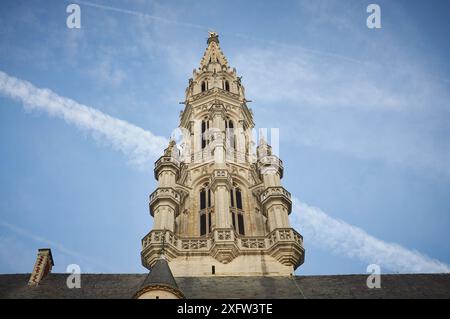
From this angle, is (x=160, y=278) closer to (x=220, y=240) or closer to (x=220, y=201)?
(x=220, y=240)

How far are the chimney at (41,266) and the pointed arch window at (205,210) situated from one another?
961 centimetres

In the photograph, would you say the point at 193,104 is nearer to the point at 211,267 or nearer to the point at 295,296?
the point at 211,267

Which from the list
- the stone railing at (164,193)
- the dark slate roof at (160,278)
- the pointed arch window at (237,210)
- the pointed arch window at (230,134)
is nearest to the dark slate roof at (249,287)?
the dark slate roof at (160,278)

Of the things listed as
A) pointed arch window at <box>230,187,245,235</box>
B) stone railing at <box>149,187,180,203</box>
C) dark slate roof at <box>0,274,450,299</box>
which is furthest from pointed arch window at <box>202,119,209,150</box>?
dark slate roof at <box>0,274,450,299</box>

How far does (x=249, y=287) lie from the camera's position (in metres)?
25.5

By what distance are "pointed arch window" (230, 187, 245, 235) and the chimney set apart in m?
11.5

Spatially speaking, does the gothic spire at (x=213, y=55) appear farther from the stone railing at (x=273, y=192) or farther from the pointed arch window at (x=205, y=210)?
the stone railing at (x=273, y=192)

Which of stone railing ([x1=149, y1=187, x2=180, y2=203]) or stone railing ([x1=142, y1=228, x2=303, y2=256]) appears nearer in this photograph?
stone railing ([x1=142, y1=228, x2=303, y2=256])

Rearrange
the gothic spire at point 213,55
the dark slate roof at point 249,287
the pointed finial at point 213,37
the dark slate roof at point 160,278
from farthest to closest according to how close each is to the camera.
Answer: the pointed finial at point 213,37, the gothic spire at point 213,55, the dark slate roof at point 249,287, the dark slate roof at point 160,278

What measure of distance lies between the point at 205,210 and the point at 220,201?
2.15 metres

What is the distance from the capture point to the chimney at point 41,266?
26359 mm

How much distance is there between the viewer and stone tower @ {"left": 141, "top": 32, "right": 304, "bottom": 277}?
29469 mm

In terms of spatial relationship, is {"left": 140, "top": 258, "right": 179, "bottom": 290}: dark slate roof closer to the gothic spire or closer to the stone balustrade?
the stone balustrade

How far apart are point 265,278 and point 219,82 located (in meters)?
24.8
